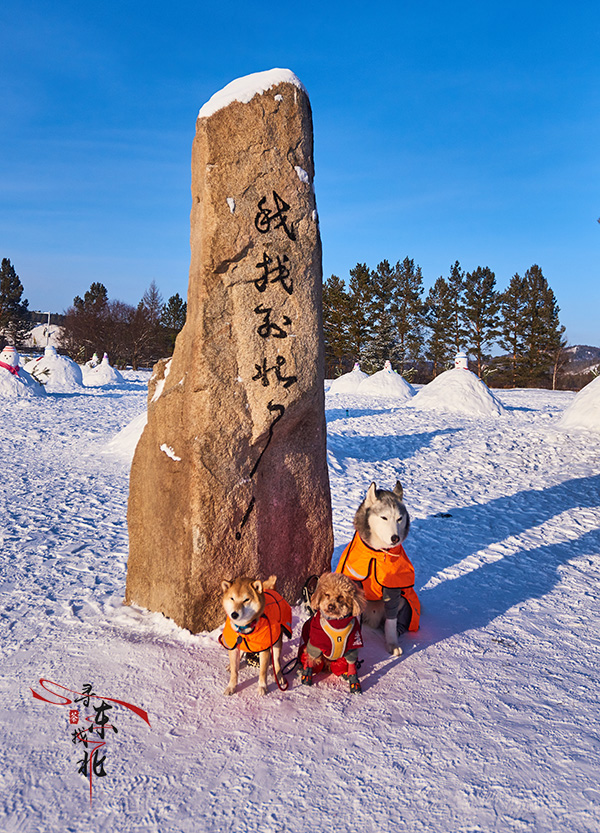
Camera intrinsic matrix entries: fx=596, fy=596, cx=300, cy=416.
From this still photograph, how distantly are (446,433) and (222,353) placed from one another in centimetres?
765

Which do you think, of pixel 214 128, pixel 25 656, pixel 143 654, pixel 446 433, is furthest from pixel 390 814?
pixel 446 433

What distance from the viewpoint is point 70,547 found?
5227 millimetres

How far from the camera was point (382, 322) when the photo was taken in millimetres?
34812

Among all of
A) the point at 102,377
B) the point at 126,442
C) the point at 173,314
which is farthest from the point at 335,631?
the point at 173,314

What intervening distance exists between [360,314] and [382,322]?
141 centimetres

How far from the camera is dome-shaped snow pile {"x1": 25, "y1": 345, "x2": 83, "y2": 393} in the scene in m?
18.5

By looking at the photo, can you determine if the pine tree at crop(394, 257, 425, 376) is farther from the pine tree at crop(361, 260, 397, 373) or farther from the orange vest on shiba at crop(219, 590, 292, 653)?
the orange vest on shiba at crop(219, 590, 292, 653)

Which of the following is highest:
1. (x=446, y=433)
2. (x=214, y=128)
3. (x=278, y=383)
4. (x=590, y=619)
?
(x=214, y=128)

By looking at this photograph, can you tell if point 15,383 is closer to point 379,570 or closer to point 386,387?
point 386,387

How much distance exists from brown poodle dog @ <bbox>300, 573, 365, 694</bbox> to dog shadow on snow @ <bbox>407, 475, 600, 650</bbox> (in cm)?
76

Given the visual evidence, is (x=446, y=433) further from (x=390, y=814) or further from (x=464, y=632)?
(x=390, y=814)

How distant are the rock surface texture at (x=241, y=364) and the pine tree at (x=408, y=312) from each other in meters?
31.8

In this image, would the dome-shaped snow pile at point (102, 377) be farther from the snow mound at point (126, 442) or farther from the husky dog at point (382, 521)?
the husky dog at point (382, 521)

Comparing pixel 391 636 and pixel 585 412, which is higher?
pixel 585 412
